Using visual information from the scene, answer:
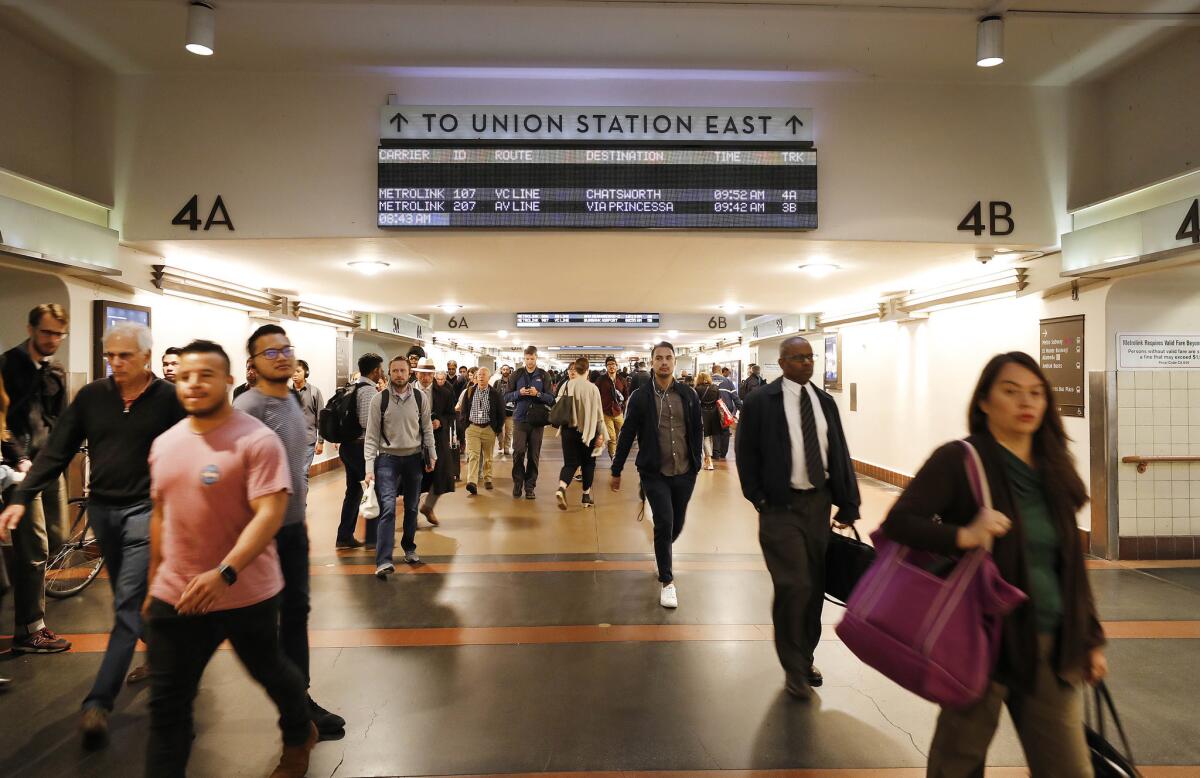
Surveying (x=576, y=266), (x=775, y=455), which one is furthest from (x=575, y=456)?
(x=775, y=455)

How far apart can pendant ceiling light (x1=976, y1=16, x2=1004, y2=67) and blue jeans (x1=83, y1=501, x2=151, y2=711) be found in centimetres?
583

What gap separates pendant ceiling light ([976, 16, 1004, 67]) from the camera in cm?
388

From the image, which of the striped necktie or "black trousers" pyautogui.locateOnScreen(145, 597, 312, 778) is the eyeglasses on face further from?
the striped necktie

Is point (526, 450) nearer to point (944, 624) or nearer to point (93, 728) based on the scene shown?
point (93, 728)

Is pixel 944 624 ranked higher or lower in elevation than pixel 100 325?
lower

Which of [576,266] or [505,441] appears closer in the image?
[576,266]

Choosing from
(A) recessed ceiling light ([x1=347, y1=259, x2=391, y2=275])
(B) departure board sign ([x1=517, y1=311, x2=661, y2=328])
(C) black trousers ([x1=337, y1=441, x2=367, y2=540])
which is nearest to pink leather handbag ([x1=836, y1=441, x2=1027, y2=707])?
(C) black trousers ([x1=337, y1=441, x2=367, y2=540])

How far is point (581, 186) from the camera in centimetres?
464

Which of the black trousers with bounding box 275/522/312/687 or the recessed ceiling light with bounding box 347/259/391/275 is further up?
the recessed ceiling light with bounding box 347/259/391/275

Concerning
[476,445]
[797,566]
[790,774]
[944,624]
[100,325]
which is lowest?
[790,774]

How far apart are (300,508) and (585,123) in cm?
375

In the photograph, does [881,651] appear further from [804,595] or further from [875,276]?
[875,276]

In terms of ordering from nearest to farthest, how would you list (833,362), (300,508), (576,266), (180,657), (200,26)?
(180,657), (300,508), (200,26), (576,266), (833,362)

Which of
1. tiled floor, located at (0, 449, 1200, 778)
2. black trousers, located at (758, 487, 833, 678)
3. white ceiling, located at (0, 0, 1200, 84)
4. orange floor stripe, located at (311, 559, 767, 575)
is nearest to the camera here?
tiled floor, located at (0, 449, 1200, 778)
